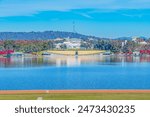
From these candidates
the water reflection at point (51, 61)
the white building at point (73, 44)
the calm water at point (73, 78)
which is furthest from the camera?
the white building at point (73, 44)

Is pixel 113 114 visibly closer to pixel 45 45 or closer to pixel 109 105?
pixel 109 105

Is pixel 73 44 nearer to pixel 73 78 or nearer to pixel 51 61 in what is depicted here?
pixel 51 61

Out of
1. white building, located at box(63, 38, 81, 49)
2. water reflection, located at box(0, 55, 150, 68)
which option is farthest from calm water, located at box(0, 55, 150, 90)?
white building, located at box(63, 38, 81, 49)

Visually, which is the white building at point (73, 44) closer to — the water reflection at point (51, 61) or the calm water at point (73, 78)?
the water reflection at point (51, 61)

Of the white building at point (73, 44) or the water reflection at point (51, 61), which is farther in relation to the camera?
the white building at point (73, 44)

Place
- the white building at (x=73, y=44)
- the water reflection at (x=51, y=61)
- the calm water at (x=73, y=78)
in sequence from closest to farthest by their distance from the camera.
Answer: the calm water at (x=73, y=78) → the water reflection at (x=51, y=61) → the white building at (x=73, y=44)

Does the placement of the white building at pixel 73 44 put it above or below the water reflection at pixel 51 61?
above

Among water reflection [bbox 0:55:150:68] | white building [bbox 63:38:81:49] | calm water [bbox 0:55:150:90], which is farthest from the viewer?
white building [bbox 63:38:81:49]

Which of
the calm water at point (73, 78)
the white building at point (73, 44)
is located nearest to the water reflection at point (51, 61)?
the calm water at point (73, 78)

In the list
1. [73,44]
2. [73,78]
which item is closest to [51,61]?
[73,78]

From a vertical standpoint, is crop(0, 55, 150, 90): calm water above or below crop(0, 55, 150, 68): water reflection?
above

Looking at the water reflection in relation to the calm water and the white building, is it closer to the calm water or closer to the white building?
the calm water

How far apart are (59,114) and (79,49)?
16904cm

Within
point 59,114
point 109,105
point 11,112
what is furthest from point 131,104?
point 11,112
